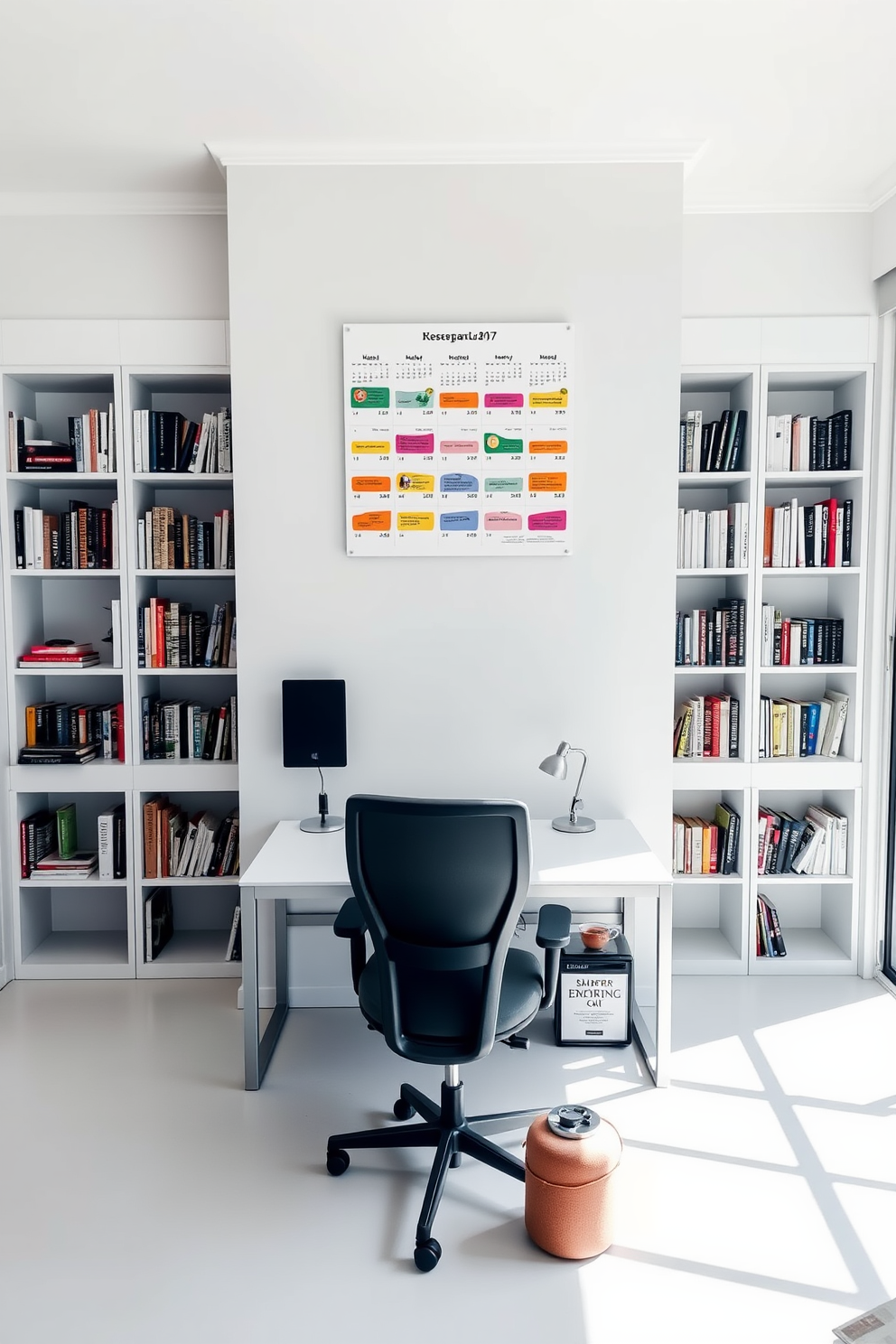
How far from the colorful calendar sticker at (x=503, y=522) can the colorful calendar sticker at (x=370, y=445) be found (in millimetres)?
422

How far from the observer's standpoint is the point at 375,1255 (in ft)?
6.61

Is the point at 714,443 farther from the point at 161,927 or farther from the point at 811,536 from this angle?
the point at 161,927

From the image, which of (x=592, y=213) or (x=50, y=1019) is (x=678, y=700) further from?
(x=50, y=1019)

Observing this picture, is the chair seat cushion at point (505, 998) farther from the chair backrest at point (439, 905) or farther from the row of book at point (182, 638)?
the row of book at point (182, 638)

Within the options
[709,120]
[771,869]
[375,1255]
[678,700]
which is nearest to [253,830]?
[375,1255]

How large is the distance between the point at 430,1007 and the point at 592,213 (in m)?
2.58

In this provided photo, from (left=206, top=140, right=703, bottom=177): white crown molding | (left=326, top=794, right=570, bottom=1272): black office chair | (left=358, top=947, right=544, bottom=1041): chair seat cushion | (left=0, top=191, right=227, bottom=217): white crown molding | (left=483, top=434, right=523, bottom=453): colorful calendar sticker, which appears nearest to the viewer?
(left=326, top=794, right=570, bottom=1272): black office chair

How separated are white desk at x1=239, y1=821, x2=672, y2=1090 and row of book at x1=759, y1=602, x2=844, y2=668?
101cm

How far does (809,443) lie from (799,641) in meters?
0.78

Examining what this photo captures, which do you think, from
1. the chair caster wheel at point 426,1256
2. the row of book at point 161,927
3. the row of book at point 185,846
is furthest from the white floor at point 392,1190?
the row of book at point 185,846

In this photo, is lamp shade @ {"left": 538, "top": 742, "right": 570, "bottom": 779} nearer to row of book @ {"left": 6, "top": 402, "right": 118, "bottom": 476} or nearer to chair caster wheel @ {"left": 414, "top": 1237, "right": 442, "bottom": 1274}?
chair caster wheel @ {"left": 414, "top": 1237, "right": 442, "bottom": 1274}

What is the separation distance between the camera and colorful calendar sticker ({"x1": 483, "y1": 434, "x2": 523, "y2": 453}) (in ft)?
9.95

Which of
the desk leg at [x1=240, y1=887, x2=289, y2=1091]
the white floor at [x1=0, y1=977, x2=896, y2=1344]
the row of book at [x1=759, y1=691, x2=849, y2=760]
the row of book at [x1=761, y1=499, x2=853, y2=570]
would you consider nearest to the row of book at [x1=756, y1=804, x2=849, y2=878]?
the row of book at [x1=759, y1=691, x2=849, y2=760]

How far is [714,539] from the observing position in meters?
3.47
